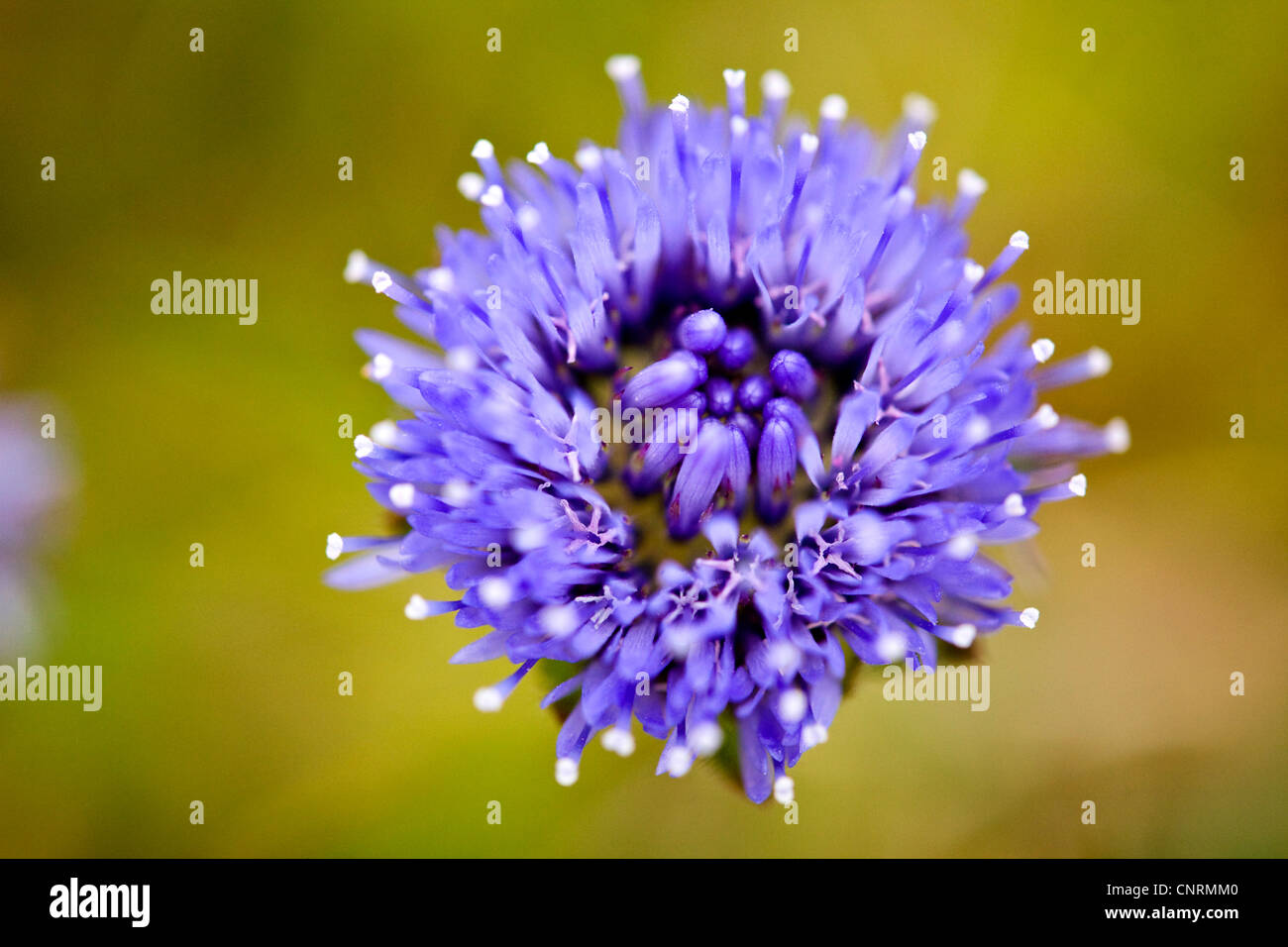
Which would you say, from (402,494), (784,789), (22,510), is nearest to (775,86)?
(402,494)

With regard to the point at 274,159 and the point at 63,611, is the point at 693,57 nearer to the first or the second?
the point at 274,159

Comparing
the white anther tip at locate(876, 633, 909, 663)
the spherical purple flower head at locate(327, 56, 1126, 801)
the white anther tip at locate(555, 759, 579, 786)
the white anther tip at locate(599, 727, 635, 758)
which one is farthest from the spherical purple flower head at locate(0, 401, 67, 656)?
the white anther tip at locate(876, 633, 909, 663)

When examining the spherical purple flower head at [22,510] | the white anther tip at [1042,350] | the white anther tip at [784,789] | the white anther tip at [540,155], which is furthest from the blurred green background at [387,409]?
the white anther tip at [540,155]

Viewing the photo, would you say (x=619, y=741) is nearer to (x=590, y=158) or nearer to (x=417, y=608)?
(x=417, y=608)

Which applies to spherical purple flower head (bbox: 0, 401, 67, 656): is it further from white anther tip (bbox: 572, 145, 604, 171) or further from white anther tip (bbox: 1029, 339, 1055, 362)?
white anther tip (bbox: 1029, 339, 1055, 362)
